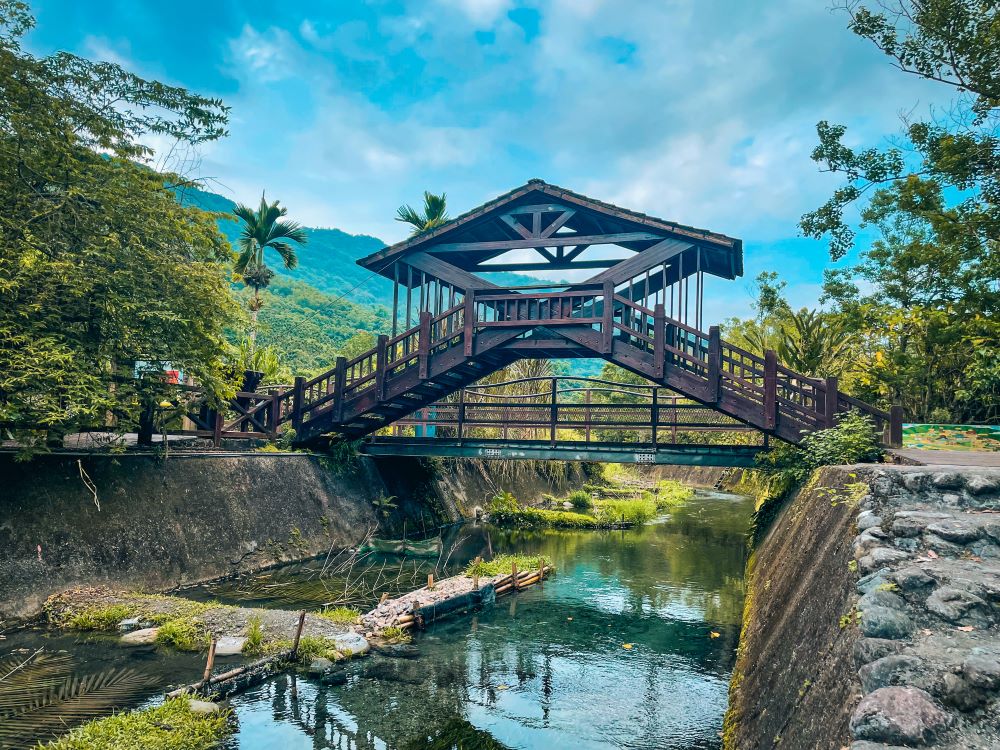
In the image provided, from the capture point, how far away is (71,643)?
384 inches

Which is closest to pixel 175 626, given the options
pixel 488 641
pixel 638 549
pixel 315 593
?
pixel 315 593

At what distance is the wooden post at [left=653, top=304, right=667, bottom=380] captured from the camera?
15961 millimetres

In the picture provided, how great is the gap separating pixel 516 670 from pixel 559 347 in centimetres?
924

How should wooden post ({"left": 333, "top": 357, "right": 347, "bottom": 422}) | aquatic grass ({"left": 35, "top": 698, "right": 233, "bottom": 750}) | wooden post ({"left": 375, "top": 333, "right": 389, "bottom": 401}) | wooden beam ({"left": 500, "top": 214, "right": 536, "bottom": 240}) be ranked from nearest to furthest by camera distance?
1. aquatic grass ({"left": 35, "top": 698, "right": 233, "bottom": 750})
2. wooden post ({"left": 375, "top": 333, "right": 389, "bottom": 401})
3. wooden beam ({"left": 500, "top": 214, "right": 536, "bottom": 240})
4. wooden post ({"left": 333, "top": 357, "right": 347, "bottom": 422})

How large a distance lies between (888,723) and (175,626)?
9.74m

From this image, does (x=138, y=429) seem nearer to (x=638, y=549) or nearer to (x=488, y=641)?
(x=488, y=641)

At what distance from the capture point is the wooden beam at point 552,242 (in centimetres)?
1795

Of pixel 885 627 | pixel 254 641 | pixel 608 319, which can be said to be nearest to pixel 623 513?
pixel 608 319

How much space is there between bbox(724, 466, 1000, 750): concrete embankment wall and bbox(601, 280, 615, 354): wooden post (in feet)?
27.0

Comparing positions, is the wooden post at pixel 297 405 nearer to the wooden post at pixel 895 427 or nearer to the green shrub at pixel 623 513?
the green shrub at pixel 623 513

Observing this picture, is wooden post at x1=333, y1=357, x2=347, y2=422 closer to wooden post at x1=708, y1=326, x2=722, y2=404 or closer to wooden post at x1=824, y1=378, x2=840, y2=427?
wooden post at x1=708, y1=326, x2=722, y2=404

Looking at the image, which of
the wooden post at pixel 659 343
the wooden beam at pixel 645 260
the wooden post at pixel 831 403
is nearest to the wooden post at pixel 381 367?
the wooden beam at pixel 645 260

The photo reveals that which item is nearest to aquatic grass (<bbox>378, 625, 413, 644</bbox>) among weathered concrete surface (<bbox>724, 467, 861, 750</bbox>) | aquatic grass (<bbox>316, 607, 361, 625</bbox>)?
aquatic grass (<bbox>316, 607, 361, 625</bbox>)

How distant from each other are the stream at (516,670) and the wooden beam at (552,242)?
8863 millimetres
